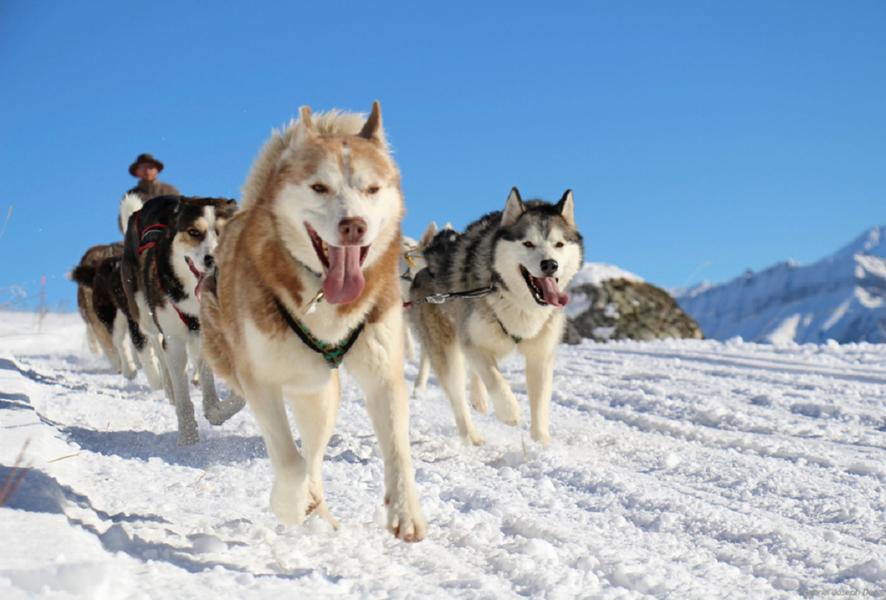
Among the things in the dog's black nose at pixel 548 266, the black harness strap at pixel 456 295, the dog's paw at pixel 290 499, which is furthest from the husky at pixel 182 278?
the dog's paw at pixel 290 499

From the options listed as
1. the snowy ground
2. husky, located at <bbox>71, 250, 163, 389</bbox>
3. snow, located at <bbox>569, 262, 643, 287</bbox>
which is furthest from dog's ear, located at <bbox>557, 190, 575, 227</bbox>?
snow, located at <bbox>569, 262, 643, 287</bbox>

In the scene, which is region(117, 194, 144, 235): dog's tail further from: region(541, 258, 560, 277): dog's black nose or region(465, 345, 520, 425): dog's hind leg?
region(541, 258, 560, 277): dog's black nose

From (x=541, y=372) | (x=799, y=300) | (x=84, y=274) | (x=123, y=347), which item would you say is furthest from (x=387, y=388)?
(x=799, y=300)

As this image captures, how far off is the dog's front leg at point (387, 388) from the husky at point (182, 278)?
190 centimetres

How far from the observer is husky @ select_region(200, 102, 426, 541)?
2516 millimetres

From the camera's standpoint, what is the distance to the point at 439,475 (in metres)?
3.60

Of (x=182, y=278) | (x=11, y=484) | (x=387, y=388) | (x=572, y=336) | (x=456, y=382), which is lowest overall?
(x=11, y=484)

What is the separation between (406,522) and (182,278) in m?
2.69

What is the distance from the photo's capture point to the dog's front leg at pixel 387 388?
2.55 metres

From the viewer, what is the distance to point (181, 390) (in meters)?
4.50

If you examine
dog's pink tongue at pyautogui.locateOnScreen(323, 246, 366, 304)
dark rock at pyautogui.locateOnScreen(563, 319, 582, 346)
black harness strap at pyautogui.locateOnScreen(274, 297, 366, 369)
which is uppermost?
dark rock at pyautogui.locateOnScreen(563, 319, 582, 346)

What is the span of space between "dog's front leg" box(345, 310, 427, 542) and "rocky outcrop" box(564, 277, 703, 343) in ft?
35.8

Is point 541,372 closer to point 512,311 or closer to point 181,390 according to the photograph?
point 512,311

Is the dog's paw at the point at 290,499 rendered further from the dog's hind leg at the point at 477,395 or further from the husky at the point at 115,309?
the husky at the point at 115,309
